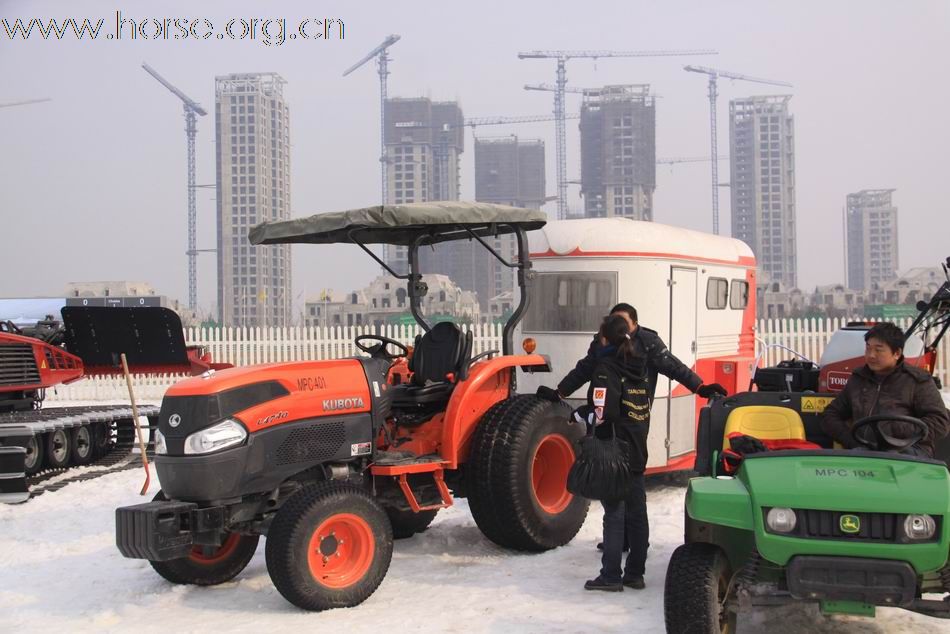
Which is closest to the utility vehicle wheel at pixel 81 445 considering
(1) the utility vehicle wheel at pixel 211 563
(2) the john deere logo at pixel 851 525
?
(1) the utility vehicle wheel at pixel 211 563

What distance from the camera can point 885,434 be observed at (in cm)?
514

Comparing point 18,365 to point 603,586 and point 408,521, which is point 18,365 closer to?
point 408,521

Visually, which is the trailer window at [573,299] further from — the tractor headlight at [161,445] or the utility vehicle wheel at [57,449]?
the utility vehicle wheel at [57,449]

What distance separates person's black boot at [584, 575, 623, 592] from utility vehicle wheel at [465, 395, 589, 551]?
2.85ft

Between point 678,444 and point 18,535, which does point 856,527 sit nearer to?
point 678,444

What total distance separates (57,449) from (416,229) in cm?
646

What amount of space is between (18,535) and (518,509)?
13.5ft

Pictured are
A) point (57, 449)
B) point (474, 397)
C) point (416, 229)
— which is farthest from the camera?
point (57, 449)

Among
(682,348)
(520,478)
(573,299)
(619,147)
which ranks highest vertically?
(619,147)

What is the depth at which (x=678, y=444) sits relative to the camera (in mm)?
9297

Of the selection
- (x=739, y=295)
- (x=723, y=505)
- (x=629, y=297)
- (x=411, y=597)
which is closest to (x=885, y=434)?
(x=723, y=505)

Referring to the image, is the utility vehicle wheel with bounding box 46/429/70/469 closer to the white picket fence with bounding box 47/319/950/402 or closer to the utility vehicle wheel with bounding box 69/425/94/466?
the utility vehicle wheel with bounding box 69/425/94/466

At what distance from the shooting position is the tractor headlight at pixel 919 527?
435 centimetres

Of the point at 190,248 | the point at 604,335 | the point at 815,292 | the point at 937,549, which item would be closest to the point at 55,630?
the point at 604,335
